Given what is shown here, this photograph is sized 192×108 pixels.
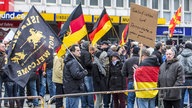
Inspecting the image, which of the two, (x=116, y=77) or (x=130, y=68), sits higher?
(x=130, y=68)

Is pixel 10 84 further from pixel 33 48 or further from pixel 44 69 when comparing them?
pixel 33 48

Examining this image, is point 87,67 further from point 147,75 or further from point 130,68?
point 147,75

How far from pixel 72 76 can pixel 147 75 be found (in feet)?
5.43

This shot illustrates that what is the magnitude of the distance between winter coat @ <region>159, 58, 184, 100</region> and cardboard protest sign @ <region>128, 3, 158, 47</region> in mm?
833

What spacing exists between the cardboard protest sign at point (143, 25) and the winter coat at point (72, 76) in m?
1.58

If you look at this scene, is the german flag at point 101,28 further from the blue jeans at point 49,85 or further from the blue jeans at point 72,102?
the blue jeans at point 72,102

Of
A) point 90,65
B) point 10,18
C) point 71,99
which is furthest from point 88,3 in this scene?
point 71,99

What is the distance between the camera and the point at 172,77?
33.9 feet

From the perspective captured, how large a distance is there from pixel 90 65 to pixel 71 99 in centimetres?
274

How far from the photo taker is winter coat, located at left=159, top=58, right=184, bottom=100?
10.3m

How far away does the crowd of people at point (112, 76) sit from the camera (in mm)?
10430

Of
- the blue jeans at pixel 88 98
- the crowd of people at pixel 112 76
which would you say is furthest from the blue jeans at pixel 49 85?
the blue jeans at pixel 88 98

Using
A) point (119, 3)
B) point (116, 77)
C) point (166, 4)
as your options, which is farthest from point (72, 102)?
point (166, 4)

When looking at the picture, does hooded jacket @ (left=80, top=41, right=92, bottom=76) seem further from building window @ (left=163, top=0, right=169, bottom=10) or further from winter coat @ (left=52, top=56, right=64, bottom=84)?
building window @ (left=163, top=0, right=169, bottom=10)
